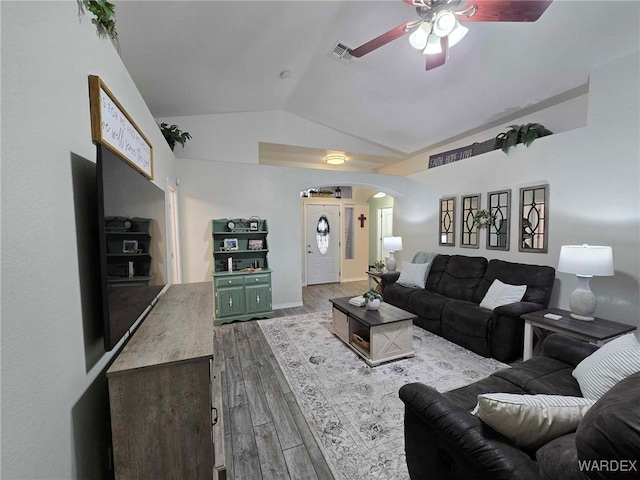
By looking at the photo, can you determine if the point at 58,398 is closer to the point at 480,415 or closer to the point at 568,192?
the point at 480,415

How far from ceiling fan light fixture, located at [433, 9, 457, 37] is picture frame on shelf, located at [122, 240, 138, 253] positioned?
2425 millimetres

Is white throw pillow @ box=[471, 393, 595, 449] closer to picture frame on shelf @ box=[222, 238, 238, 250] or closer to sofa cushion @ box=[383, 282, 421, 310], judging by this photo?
sofa cushion @ box=[383, 282, 421, 310]

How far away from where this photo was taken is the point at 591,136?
9.17 feet

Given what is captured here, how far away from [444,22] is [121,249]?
247cm

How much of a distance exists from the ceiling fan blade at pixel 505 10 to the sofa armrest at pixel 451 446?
92.4 inches

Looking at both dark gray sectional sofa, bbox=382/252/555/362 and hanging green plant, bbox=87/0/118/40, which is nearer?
hanging green plant, bbox=87/0/118/40

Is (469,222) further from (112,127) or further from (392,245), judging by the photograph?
(112,127)

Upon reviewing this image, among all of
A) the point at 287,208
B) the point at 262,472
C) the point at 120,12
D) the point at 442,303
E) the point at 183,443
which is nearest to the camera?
the point at 183,443

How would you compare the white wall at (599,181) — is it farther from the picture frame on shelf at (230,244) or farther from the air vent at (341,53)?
the picture frame on shelf at (230,244)

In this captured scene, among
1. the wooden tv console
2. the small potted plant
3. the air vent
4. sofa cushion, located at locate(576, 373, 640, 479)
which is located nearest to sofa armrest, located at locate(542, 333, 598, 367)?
sofa cushion, located at locate(576, 373, 640, 479)

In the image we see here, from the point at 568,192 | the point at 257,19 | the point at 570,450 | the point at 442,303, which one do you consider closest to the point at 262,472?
the point at 570,450

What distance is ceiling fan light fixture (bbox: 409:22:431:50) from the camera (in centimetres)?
199

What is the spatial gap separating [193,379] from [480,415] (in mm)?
1223

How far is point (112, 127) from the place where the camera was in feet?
4.55
